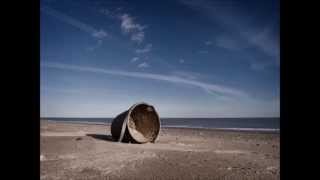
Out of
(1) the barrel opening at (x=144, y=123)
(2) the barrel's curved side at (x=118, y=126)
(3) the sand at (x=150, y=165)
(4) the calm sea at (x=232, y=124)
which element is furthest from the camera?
(4) the calm sea at (x=232, y=124)

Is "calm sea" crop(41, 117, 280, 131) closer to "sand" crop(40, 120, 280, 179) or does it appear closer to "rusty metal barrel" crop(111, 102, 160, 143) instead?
"rusty metal barrel" crop(111, 102, 160, 143)

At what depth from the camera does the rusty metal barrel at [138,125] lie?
10750 millimetres

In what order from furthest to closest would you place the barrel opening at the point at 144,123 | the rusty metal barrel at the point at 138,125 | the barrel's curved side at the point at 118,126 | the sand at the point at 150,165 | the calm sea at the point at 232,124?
the calm sea at the point at 232,124 → the barrel opening at the point at 144,123 → the barrel's curved side at the point at 118,126 → the rusty metal barrel at the point at 138,125 → the sand at the point at 150,165

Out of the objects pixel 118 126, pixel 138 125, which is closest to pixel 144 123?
pixel 138 125

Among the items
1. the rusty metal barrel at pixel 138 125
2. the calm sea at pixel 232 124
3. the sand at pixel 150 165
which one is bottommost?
the calm sea at pixel 232 124

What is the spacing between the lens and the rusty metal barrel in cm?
1075

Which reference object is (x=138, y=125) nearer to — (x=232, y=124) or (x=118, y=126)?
(x=118, y=126)

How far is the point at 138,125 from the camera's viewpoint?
1241 cm

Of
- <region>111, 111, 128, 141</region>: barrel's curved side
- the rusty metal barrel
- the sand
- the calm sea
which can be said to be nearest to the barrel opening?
the rusty metal barrel

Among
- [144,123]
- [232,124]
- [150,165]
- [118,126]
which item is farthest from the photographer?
[232,124]

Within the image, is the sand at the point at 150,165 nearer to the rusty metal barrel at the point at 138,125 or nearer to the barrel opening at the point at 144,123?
the rusty metal barrel at the point at 138,125

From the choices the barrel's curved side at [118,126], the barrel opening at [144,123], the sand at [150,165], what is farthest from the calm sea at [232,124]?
the sand at [150,165]
